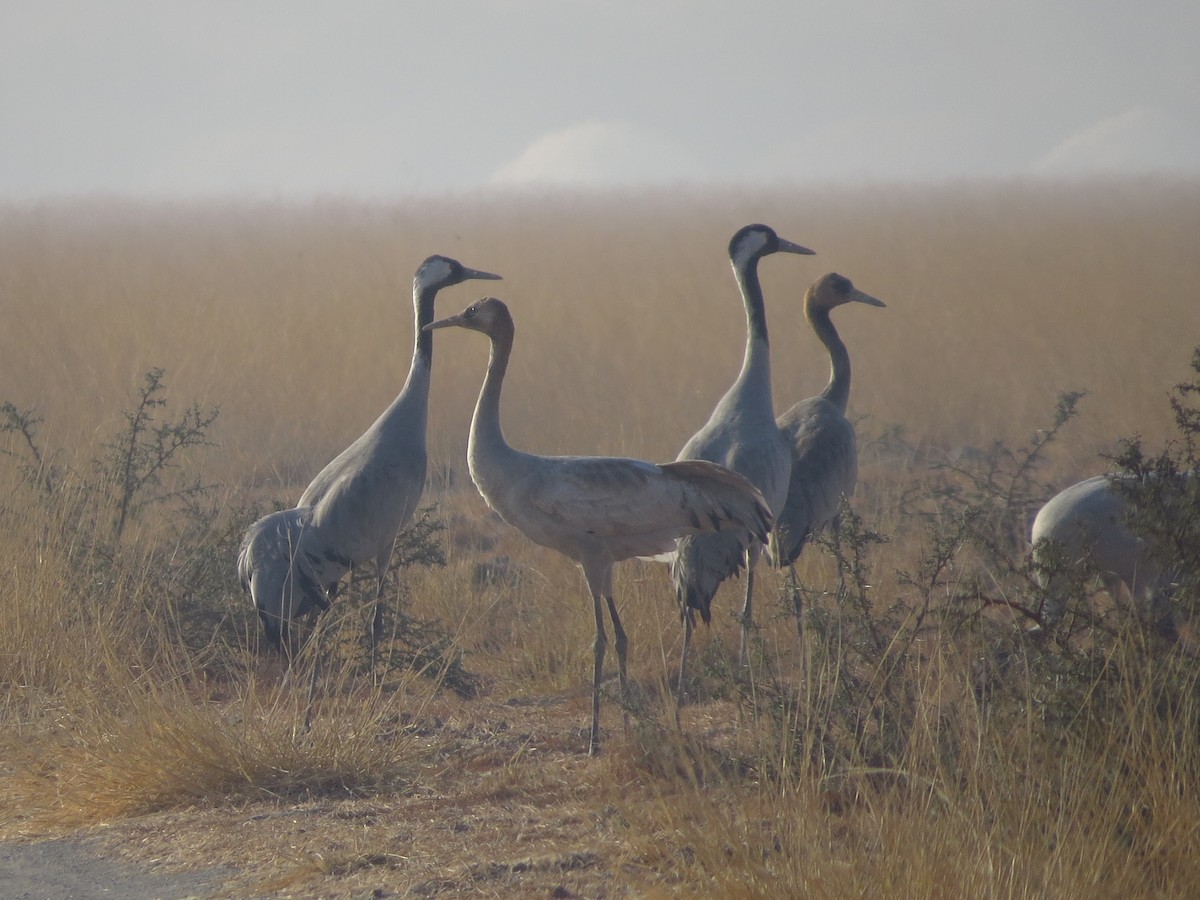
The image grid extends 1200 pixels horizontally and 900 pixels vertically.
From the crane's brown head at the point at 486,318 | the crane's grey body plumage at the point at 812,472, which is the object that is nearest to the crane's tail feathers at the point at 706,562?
the crane's grey body plumage at the point at 812,472

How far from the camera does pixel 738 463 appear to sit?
5.66 meters

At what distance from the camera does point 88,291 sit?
17250 mm

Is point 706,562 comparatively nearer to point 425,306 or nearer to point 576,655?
point 576,655

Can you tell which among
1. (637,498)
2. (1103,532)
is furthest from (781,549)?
(1103,532)

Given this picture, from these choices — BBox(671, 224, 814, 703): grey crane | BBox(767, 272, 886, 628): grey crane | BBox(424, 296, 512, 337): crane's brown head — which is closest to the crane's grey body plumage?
BBox(767, 272, 886, 628): grey crane

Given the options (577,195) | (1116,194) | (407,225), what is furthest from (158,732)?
(577,195)

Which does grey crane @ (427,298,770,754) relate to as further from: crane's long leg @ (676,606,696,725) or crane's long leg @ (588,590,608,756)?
crane's long leg @ (676,606,696,725)

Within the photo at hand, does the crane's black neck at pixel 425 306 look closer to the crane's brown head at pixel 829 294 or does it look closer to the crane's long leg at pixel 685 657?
the crane's long leg at pixel 685 657

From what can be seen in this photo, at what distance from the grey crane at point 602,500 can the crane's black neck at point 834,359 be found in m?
1.73

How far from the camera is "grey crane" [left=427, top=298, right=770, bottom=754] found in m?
4.95

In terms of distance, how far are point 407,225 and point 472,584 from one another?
2218cm

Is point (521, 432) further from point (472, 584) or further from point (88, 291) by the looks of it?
point (88, 291)

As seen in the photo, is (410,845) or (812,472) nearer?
(410,845)

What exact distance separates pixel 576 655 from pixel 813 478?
1.22 meters
